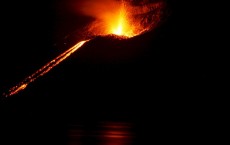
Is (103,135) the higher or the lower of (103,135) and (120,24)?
the lower

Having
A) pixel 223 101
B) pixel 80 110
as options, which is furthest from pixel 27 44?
pixel 223 101

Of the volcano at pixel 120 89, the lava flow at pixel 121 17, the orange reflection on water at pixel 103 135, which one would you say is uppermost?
the lava flow at pixel 121 17

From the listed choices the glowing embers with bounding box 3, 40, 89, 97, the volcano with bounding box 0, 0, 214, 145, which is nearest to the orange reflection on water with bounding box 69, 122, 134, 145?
the volcano with bounding box 0, 0, 214, 145

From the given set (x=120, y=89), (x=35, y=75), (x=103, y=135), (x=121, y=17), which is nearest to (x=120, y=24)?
(x=121, y=17)

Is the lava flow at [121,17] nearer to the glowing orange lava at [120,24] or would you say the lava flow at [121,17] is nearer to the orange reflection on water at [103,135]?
the glowing orange lava at [120,24]

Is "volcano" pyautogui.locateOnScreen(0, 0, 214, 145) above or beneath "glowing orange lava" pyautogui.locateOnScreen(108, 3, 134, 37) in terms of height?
beneath

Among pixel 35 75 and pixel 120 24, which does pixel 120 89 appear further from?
pixel 120 24

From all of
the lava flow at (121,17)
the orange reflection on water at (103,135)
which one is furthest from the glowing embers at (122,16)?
the orange reflection on water at (103,135)

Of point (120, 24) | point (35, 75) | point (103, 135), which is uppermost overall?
point (120, 24)

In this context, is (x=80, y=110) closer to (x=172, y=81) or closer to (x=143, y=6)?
(x=172, y=81)

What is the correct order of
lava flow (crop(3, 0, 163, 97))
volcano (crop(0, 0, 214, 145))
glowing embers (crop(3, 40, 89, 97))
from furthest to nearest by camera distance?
lava flow (crop(3, 0, 163, 97)), glowing embers (crop(3, 40, 89, 97)), volcano (crop(0, 0, 214, 145))

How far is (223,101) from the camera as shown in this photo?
1630 cm

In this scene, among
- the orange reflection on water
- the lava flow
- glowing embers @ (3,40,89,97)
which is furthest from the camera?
the lava flow

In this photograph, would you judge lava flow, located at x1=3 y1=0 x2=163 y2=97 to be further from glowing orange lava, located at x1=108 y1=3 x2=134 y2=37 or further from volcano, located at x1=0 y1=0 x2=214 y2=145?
volcano, located at x1=0 y1=0 x2=214 y2=145
